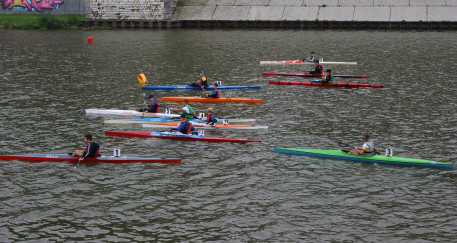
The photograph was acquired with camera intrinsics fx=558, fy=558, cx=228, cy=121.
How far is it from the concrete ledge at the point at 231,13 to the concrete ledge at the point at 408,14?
20347mm

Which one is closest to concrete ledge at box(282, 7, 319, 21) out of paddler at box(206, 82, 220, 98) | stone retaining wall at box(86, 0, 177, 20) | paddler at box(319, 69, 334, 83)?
stone retaining wall at box(86, 0, 177, 20)

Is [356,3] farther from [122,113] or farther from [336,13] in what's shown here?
[122,113]

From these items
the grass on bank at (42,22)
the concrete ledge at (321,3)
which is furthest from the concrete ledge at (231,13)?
the grass on bank at (42,22)

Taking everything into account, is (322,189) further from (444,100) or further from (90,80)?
(90,80)

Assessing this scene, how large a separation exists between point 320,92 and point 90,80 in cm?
1707

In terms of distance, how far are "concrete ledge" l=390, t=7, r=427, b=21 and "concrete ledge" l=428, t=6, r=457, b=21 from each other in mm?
755

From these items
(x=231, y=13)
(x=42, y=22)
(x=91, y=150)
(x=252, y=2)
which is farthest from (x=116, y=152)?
(x=252, y=2)

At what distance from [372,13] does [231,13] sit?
19772mm

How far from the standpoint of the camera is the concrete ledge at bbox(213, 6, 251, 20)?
7997 cm

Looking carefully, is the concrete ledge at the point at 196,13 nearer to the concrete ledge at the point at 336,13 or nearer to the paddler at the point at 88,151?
the concrete ledge at the point at 336,13

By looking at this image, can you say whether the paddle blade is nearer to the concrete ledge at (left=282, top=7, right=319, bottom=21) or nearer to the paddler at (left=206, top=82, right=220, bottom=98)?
the paddler at (left=206, top=82, right=220, bottom=98)

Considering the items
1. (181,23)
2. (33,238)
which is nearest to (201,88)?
(33,238)

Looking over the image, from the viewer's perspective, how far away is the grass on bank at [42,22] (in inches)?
3007

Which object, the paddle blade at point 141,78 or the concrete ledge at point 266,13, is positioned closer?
the paddle blade at point 141,78
